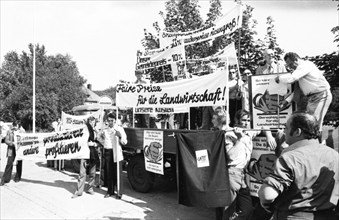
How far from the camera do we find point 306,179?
2.02 metres

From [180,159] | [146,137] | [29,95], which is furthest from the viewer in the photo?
[29,95]

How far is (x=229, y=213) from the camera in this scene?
4.65 metres

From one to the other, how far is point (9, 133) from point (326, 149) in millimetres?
9437

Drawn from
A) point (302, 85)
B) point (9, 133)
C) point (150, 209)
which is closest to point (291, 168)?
point (302, 85)

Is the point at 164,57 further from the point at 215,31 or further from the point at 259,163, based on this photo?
the point at 259,163

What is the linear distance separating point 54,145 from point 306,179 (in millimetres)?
8156

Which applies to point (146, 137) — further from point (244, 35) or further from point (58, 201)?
point (244, 35)

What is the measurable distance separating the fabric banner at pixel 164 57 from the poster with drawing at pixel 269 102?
3420 mm

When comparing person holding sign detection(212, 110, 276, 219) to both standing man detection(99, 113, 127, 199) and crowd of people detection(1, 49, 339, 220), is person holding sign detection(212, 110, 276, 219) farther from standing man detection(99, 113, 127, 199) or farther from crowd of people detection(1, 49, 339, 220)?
standing man detection(99, 113, 127, 199)

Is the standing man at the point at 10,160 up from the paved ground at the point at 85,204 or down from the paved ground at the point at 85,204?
up

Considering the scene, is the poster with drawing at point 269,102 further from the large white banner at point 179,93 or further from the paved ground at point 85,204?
the paved ground at point 85,204

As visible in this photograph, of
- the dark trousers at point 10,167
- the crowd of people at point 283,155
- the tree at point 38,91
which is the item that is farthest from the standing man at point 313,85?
the tree at point 38,91

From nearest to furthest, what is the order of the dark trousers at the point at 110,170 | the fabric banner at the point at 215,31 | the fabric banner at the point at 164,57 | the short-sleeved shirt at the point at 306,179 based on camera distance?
1. the short-sleeved shirt at the point at 306,179
2. the fabric banner at the point at 215,31
3. the dark trousers at the point at 110,170
4. the fabric banner at the point at 164,57

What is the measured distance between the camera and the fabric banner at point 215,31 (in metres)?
6.91
